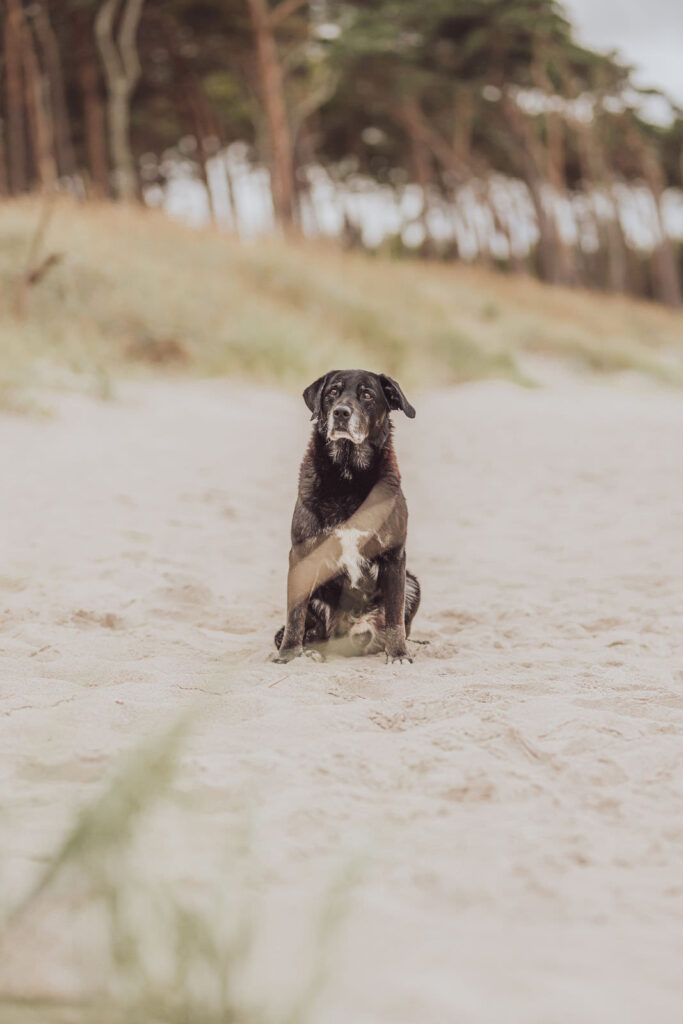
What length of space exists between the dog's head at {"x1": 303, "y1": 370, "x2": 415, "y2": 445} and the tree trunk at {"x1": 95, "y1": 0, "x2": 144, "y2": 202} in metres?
15.1

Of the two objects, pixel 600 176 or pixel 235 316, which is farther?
pixel 600 176

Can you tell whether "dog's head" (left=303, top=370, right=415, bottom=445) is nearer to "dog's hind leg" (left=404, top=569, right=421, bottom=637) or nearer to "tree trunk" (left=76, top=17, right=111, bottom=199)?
"dog's hind leg" (left=404, top=569, right=421, bottom=637)

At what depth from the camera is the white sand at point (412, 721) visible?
1.72m

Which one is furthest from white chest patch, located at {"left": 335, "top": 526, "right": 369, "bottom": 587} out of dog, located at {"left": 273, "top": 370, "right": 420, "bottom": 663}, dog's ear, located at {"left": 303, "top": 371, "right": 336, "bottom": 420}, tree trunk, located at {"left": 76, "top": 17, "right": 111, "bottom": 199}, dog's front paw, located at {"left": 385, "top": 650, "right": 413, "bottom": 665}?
tree trunk, located at {"left": 76, "top": 17, "right": 111, "bottom": 199}

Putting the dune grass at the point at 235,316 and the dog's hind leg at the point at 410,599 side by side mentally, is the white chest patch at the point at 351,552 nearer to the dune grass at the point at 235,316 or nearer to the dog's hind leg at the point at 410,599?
the dog's hind leg at the point at 410,599

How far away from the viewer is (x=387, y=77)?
24.5 meters

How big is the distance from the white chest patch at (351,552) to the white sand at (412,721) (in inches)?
15.0

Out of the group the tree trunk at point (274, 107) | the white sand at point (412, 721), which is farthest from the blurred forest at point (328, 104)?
the white sand at point (412, 721)

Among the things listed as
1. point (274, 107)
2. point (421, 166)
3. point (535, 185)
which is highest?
point (421, 166)

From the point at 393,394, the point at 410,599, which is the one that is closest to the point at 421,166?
the point at 393,394

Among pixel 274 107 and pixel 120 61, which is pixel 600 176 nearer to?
pixel 274 107

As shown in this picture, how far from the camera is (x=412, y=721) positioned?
293cm

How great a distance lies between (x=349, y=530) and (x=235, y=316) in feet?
27.6

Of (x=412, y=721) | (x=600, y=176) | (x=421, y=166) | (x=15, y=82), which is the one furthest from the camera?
(x=600, y=176)
